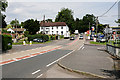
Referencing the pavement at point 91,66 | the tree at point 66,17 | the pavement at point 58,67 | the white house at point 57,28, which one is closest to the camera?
the pavement at point 58,67

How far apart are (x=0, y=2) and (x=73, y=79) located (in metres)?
29.4

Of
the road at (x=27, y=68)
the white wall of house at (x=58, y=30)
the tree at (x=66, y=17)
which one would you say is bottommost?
the road at (x=27, y=68)

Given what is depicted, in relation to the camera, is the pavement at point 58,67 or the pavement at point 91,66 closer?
the pavement at point 58,67

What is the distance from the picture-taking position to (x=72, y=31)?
121 m

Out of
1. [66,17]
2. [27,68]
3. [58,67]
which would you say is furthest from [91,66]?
[66,17]

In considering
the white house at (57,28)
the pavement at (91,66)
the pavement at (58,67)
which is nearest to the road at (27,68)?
the pavement at (58,67)

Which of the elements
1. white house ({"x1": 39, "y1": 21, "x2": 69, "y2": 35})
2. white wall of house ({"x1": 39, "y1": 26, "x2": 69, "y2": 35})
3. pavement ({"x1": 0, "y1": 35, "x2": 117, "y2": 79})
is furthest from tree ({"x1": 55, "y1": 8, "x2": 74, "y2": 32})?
pavement ({"x1": 0, "y1": 35, "x2": 117, "y2": 79})

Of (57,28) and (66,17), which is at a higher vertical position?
(66,17)

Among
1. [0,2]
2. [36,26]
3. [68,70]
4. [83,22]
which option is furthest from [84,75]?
[83,22]

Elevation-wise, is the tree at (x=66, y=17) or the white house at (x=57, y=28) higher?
the tree at (x=66, y=17)

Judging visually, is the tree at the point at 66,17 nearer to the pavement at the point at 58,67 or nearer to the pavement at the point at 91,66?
the pavement at the point at 58,67

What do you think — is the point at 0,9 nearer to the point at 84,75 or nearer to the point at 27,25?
the point at 84,75

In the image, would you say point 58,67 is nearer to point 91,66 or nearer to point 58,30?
point 91,66

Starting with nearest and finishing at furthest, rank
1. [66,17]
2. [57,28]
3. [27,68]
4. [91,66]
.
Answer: [27,68]
[91,66]
[57,28]
[66,17]
